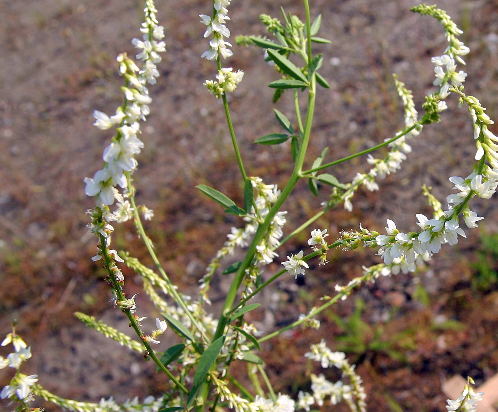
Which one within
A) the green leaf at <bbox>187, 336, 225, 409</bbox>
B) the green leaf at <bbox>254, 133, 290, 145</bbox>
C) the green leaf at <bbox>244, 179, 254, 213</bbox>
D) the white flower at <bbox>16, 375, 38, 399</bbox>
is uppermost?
the green leaf at <bbox>254, 133, 290, 145</bbox>

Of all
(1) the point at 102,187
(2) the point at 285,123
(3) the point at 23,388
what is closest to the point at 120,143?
(1) the point at 102,187

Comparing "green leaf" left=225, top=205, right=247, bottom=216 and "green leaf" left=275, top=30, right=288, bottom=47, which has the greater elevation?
"green leaf" left=275, top=30, right=288, bottom=47

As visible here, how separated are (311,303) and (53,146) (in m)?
3.42

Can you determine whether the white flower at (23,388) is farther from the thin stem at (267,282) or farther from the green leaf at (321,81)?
the green leaf at (321,81)

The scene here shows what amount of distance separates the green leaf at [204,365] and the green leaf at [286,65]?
2.49ft

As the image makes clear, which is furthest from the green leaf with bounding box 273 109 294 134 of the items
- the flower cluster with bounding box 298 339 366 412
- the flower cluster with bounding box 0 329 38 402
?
the flower cluster with bounding box 0 329 38 402

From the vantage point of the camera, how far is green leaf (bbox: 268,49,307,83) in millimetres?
1200

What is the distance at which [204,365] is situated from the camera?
1.16 m

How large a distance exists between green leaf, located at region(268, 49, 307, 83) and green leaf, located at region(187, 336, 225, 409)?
0.76 m

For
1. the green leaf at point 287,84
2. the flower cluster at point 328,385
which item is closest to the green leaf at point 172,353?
the flower cluster at point 328,385

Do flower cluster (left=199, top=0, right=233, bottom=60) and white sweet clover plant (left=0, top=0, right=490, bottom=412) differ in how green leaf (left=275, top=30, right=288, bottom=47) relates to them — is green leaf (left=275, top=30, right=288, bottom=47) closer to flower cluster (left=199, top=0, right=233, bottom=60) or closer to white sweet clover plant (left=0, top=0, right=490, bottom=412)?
white sweet clover plant (left=0, top=0, right=490, bottom=412)

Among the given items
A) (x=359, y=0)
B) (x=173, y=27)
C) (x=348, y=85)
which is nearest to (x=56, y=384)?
(x=348, y=85)

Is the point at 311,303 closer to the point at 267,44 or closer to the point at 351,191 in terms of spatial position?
the point at 351,191

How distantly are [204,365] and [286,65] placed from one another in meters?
0.84
